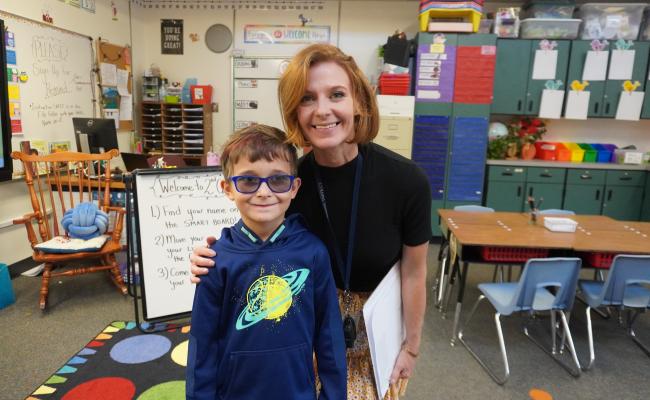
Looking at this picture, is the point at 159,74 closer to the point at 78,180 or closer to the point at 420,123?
the point at 78,180

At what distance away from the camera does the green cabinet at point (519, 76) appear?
4387mm

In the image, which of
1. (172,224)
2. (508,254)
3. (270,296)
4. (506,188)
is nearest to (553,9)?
(506,188)

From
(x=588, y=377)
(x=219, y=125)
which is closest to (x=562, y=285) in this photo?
(x=588, y=377)

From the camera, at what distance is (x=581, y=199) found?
4.59 meters

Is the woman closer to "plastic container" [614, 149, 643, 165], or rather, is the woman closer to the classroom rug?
the classroom rug

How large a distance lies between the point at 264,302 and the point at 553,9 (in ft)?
16.2

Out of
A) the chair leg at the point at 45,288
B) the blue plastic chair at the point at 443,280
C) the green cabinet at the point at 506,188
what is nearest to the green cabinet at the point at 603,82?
the green cabinet at the point at 506,188

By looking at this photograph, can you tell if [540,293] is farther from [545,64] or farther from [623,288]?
[545,64]

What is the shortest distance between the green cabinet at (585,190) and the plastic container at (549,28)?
4.79 ft

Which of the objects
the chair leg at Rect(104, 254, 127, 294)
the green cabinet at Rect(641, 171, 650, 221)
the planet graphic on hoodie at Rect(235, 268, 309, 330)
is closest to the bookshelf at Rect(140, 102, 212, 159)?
the chair leg at Rect(104, 254, 127, 294)

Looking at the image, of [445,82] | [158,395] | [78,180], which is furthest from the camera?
[445,82]

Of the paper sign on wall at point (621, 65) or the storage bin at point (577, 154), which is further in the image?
the storage bin at point (577, 154)

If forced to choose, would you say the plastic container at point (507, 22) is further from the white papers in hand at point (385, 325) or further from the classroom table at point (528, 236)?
the white papers in hand at point (385, 325)

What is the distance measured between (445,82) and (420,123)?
1.63ft
